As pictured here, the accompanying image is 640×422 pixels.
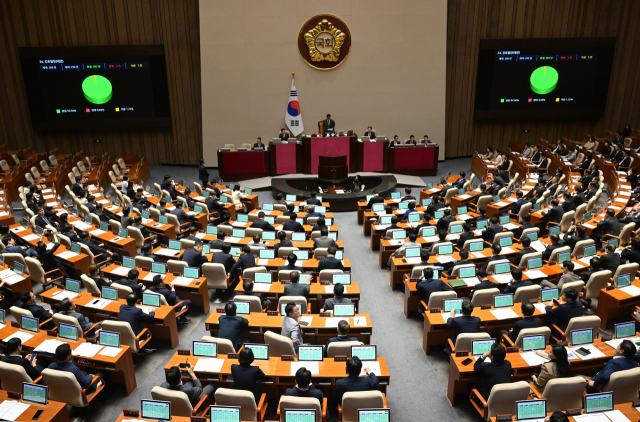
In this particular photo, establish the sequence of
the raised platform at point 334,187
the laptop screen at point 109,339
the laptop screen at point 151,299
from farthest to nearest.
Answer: the raised platform at point 334,187 → the laptop screen at point 151,299 → the laptop screen at point 109,339

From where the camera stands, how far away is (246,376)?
18.2ft

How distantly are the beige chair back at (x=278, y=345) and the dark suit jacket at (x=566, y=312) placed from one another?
3776 mm

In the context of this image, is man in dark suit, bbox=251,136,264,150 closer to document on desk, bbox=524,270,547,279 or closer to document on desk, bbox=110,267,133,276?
document on desk, bbox=110,267,133,276

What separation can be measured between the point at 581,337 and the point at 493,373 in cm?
152

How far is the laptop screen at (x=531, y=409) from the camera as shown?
489 cm

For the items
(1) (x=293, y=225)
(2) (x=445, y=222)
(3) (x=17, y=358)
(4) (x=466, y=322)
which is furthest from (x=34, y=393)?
(2) (x=445, y=222)

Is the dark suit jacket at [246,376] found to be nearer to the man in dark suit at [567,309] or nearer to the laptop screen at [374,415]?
the laptop screen at [374,415]

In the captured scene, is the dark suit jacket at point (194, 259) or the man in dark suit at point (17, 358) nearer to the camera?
the man in dark suit at point (17, 358)

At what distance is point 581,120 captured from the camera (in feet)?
67.1

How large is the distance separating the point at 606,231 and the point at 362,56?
37.8 feet

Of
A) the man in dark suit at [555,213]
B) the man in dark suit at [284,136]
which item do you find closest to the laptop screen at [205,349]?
the man in dark suit at [555,213]

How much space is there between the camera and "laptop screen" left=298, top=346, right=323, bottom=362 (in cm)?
598

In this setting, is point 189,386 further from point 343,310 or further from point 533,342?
point 533,342

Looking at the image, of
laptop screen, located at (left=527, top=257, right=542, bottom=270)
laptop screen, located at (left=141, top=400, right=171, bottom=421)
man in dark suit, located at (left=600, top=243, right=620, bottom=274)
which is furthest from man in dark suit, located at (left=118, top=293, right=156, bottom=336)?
man in dark suit, located at (left=600, top=243, right=620, bottom=274)
